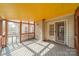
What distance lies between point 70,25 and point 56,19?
2029 mm

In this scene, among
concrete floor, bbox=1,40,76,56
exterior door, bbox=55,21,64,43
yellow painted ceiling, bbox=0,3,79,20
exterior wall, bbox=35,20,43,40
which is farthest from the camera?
exterior wall, bbox=35,20,43,40

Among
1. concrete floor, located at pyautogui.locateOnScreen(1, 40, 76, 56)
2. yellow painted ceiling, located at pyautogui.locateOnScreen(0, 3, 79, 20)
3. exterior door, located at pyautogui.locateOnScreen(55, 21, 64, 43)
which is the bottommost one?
concrete floor, located at pyautogui.locateOnScreen(1, 40, 76, 56)

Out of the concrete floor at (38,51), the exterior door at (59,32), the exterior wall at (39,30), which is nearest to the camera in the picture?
the concrete floor at (38,51)

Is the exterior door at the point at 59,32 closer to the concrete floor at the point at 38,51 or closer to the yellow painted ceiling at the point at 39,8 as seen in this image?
→ the concrete floor at the point at 38,51

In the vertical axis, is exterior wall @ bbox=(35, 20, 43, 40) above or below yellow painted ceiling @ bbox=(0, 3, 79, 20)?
below

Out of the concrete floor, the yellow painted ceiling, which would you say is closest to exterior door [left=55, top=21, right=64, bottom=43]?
the concrete floor

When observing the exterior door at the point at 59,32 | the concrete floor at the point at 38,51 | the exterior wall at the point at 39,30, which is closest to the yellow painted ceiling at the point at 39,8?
the concrete floor at the point at 38,51

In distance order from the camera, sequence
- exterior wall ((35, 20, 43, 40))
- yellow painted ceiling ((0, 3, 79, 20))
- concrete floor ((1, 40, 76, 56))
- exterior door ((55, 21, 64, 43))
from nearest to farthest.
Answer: yellow painted ceiling ((0, 3, 79, 20)) → concrete floor ((1, 40, 76, 56)) → exterior door ((55, 21, 64, 43)) → exterior wall ((35, 20, 43, 40))

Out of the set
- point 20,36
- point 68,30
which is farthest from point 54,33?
point 20,36

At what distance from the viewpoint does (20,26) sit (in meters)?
9.30

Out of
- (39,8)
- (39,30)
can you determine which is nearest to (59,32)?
(39,30)

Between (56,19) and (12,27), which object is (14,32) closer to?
(12,27)

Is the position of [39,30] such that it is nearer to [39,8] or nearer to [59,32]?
[59,32]

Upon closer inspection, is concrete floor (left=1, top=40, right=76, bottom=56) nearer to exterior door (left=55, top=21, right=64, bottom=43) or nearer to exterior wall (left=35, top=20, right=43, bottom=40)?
exterior door (left=55, top=21, right=64, bottom=43)
